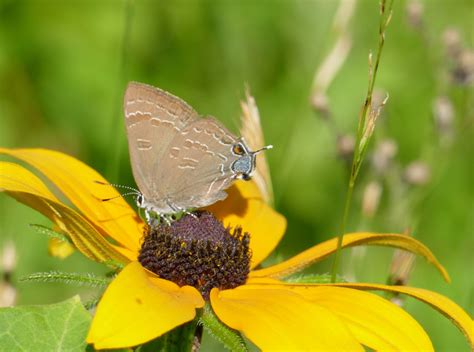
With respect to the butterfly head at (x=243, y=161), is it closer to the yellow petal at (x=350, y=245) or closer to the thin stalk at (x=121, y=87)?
the yellow petal at (x=350, y=245)

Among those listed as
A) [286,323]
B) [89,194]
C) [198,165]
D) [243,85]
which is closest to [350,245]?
[198,165]

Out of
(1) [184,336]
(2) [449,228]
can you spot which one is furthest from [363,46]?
(1) [184,336]

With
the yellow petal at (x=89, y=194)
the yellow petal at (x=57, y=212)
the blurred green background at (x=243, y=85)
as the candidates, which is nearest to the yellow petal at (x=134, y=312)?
the yellow petal at (x=57, y=212)

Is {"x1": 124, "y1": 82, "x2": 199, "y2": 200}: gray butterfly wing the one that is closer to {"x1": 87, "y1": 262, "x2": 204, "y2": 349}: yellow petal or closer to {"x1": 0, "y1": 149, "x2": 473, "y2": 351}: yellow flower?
{"x1": 0, "y1": 149, "x2": 473, "y2": 351}: yellow flower

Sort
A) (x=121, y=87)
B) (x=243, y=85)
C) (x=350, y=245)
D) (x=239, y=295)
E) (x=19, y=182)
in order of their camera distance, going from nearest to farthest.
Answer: (x=19, y=182) < (x=239, y=295) < (x=350, y=245) < (x=121, y=87) < (x=243, y=85)

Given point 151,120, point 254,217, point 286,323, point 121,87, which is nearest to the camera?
point 286,323

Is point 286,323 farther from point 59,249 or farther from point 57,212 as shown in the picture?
point 59,249

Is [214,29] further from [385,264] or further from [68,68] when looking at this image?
[385,264]
